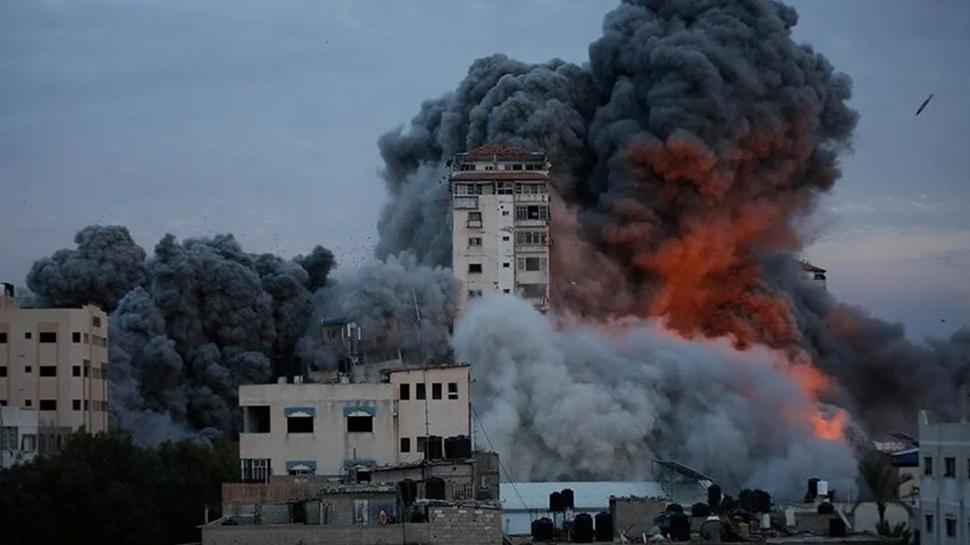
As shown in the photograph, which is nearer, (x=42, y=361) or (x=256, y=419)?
(x=256, y=419)

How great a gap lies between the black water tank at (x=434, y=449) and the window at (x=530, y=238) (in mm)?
36320

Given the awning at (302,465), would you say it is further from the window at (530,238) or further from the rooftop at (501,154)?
the rooftop at (501,154)

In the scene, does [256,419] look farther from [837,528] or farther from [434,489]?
[837,528]

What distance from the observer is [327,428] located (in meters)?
59.0

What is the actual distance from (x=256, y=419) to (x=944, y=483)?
80.5 feet

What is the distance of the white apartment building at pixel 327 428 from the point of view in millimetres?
58781

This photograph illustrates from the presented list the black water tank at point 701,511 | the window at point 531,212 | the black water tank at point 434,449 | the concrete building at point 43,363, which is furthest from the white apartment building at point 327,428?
the window at point 531,212

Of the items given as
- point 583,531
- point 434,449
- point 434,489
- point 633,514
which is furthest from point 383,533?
point 434,449

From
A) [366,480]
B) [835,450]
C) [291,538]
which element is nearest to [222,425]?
[835,450]

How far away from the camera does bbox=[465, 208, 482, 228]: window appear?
9356 cm

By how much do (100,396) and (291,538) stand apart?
4404 centimetres

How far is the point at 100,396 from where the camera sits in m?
85.8

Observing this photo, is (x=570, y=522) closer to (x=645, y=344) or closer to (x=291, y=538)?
(x=291, y=538)

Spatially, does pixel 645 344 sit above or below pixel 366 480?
above
